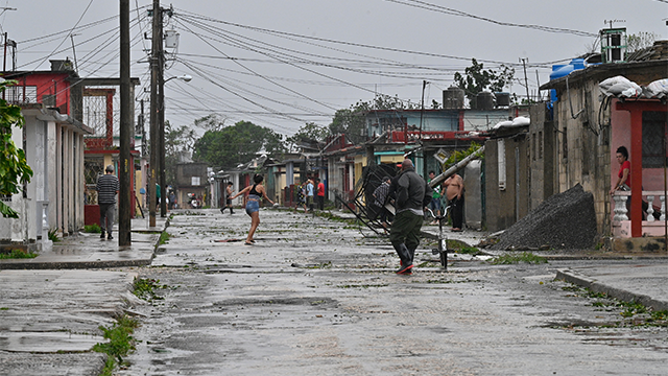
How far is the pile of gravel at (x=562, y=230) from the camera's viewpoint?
63.1 feet

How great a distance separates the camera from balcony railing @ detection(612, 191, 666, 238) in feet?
60.2

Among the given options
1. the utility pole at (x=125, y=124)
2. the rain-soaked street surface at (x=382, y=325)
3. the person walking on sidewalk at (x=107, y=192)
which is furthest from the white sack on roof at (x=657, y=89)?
the person walking on sidewalk at (x=107, y=192)

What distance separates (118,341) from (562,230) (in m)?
13.3

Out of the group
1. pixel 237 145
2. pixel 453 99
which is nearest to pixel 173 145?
pixel 237 145

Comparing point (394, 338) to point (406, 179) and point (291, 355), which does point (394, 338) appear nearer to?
point (291, 355)

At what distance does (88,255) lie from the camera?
18.1 meters

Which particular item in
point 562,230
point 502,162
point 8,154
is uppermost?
point 502,162

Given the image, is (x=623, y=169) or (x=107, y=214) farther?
(x=107, y=214)

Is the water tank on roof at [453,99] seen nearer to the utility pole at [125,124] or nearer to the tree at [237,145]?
the utility pole at [125,124]

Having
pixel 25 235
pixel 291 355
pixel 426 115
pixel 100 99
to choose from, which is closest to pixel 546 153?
pixel 25 235

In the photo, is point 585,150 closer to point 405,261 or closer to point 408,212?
point 408,212

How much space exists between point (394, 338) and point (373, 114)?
53414mm

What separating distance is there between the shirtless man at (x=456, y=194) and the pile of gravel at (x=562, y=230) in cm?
716

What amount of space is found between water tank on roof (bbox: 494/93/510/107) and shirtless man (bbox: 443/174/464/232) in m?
34.1
